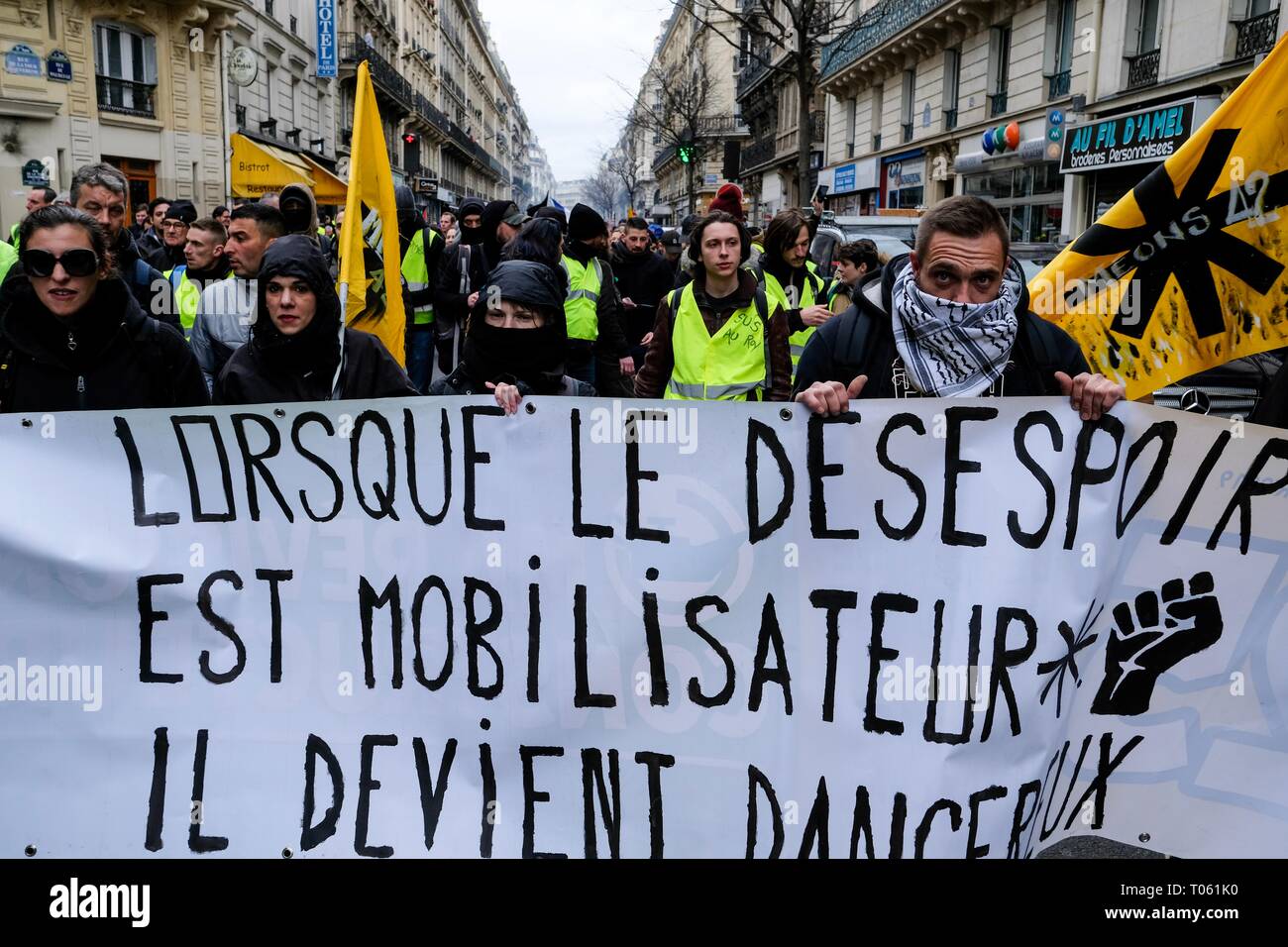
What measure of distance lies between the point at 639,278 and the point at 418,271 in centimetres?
175

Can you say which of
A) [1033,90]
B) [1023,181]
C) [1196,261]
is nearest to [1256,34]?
[1033,90]

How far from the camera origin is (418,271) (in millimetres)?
9180

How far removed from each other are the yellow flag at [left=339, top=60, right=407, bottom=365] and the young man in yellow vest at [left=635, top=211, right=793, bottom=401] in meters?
1.11

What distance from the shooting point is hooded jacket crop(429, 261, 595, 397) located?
12.4 ft

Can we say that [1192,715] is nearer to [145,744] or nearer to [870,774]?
[870,774]

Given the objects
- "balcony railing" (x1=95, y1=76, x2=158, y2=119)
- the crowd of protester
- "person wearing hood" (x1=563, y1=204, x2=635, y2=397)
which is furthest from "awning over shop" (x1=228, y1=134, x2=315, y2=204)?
the crowd of protester

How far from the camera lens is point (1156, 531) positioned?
290 cm

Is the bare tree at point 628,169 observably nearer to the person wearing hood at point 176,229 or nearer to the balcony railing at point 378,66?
the balcony railing at point 378,66

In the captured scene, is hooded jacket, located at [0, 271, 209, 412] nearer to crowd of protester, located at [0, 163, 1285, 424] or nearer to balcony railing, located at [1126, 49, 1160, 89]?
crowd of protester, located at [0, 163, 1285, 424]

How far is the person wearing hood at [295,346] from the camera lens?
11.3ft

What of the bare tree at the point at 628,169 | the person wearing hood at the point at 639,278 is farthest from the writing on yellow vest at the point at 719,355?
the bare tree at the point at 628,169

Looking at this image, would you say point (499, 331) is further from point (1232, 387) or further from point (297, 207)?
point (1232, 387)

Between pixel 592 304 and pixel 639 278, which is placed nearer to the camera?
pixel 592 304

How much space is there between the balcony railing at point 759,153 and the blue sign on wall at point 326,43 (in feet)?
62.3
